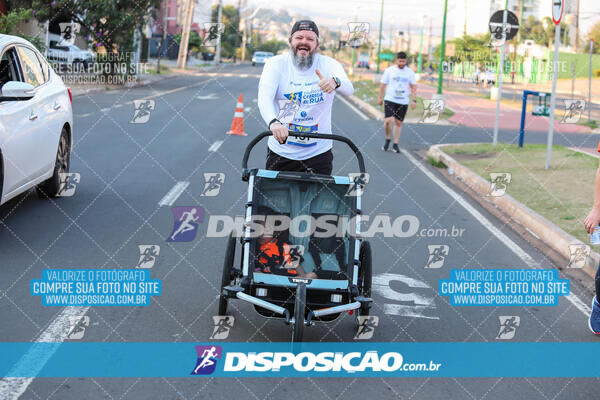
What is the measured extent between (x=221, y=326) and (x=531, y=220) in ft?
17.9

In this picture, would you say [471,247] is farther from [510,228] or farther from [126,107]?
[126,107]

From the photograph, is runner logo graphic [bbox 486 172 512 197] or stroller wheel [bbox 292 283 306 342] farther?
runner logo graphic [bbox 486 172 512 197]

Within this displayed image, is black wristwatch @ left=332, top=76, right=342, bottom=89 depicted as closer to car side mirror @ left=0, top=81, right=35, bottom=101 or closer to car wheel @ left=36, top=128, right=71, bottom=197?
car side mirror @ left=0, top=81, right=35, bottom=101

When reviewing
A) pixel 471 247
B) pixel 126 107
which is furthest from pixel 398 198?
pixel 126 107

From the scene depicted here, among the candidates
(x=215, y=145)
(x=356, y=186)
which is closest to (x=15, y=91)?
(x=356, y=186)

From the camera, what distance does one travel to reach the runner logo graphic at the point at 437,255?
7.56 m

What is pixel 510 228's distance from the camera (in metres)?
9.61

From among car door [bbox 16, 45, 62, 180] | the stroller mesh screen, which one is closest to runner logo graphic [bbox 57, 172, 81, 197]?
car door [bbox 16, 45, 62, 180]

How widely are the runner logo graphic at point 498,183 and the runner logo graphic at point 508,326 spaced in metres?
5.49

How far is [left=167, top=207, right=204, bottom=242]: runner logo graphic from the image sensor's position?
7.95 metres

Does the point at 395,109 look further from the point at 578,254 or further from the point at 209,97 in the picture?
the point at 209,97

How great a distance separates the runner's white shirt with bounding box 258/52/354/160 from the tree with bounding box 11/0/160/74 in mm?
28297

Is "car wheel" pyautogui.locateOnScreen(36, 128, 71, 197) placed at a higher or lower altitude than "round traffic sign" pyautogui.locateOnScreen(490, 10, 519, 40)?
lower

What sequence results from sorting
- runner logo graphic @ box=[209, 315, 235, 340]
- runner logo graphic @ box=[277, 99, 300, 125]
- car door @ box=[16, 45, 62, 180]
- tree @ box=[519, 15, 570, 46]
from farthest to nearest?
tree @ box=[519, 15, 570, 46] < car door @ box=[16, 45, 62, 180] < runner logo graphic @ box=[277, 99, 300, 125] < runner logo graphic @ box=[209, 315, 235, 340]
